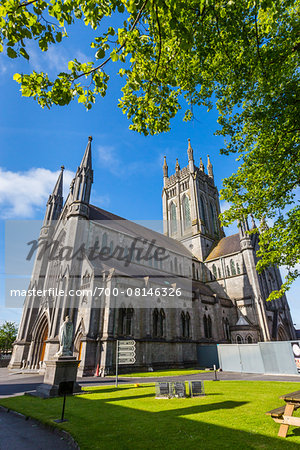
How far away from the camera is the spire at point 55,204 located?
35.5 metres

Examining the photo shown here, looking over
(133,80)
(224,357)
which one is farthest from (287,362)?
(133,80)

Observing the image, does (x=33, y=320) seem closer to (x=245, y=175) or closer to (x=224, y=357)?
(x=224, y=357)

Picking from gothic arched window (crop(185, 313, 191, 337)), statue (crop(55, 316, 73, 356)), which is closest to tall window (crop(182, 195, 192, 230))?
gothic arched window (crop(185, 313, 191, 337))

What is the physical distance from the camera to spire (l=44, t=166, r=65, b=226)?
3547cm

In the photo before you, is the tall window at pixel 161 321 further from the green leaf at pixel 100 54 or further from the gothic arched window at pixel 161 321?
the green leaf at pixel 100 54

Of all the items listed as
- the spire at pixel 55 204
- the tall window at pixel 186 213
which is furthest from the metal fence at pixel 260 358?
the spire at pixel 55 204

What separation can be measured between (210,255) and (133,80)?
39.5 meters

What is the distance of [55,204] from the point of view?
36469mm

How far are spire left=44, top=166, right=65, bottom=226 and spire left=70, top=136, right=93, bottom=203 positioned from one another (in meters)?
7.93

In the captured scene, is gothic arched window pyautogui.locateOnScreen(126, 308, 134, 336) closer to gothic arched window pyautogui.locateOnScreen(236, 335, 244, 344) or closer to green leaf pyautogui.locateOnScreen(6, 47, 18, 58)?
gothic arched window pyautogui.locateOnScreen(236, 335, 244, 344)

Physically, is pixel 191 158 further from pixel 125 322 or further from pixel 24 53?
pixel 24 53

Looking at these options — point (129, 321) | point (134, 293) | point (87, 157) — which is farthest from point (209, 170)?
point (129, 321)

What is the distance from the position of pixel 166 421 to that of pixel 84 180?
87.4 feet

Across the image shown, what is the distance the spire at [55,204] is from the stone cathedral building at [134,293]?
0.53ft
